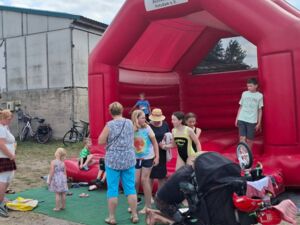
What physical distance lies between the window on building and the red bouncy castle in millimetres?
145

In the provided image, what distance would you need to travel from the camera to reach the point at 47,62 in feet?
44.0

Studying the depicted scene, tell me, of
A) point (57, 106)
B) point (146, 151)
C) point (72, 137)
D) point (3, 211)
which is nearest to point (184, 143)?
point (146, 151)

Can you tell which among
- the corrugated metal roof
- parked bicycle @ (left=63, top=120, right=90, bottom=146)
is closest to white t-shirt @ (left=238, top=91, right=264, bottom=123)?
parked bicycle @ (left=63, top=120, right=90, bottom=146)

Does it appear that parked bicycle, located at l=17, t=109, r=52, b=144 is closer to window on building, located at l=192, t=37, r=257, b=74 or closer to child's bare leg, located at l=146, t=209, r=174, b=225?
window on building, located at l=192, t=37, r=257, b=74

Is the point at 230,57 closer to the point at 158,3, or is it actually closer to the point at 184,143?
the point at 158,3

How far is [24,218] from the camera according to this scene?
15.1 ft

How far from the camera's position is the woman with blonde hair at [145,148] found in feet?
14.8

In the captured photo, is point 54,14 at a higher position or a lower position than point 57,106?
higher

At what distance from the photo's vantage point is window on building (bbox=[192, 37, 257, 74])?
8.33m

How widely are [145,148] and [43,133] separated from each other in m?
8.94

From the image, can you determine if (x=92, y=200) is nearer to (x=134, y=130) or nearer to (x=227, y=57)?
(x=134, y=130)

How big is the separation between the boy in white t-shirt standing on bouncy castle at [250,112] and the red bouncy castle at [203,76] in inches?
7.0

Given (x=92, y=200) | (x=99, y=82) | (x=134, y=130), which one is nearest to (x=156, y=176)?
(x=134, y=130)

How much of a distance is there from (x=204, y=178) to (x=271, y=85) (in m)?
2.50
